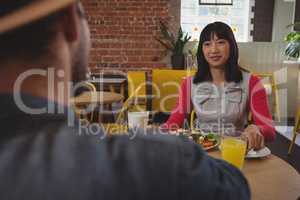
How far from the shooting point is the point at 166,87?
3.46 meters

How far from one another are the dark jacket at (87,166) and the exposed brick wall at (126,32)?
15.6 feet

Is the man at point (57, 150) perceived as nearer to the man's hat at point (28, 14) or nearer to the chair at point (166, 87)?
the man's hat at point (28, 14)

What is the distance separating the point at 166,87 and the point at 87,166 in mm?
3093

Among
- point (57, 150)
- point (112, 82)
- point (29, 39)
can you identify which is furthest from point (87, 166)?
point (112, 82)

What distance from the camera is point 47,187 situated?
1.24ft

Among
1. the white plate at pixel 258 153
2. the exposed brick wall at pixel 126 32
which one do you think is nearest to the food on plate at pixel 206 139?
the white plate at pixel 258 153

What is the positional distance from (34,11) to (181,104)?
1.77 metres

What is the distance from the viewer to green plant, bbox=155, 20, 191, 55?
499 centimetres

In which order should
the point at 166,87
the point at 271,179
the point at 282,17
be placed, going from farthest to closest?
the point at 282,17 → the point at 166,87 → the point at 271,179

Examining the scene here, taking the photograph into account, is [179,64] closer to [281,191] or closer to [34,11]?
[281,191]

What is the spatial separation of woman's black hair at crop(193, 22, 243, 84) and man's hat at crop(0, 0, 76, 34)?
174cm

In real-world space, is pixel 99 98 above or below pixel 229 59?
below

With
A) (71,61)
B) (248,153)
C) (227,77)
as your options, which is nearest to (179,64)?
(227,77)

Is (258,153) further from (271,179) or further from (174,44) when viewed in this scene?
(174,44)
